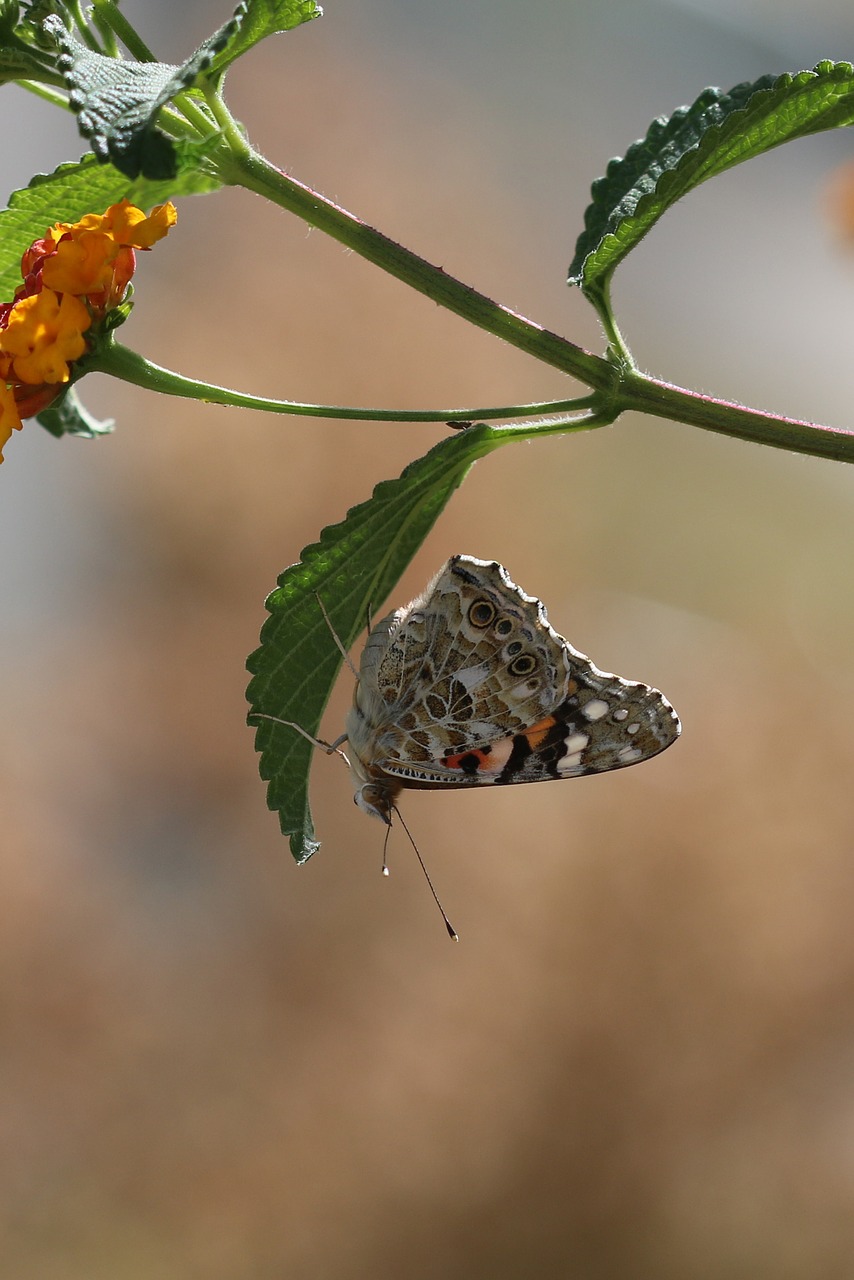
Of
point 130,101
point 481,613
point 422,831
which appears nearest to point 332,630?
point 481,613

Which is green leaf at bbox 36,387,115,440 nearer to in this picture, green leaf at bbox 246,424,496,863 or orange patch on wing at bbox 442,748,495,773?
green leaf at bbox 246,424,496,863

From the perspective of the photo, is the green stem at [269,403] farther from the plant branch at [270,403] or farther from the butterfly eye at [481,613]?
the butterfly eye at [481,613]

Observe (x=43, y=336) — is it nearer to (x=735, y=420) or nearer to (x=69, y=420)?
(x=69, y=420)

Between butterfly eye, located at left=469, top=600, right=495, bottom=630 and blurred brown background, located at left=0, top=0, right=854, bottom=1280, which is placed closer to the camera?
butterfly eye, located at left=469, top=600, right=495, bottom=630

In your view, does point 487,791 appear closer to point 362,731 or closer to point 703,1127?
point 703,1127

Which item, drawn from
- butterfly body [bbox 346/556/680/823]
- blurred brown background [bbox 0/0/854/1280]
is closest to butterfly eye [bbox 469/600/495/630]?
butterfly body [bbox 346/556/680/823]

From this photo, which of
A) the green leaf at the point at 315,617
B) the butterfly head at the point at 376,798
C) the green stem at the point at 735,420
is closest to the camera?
the green stem at the point at 735,420

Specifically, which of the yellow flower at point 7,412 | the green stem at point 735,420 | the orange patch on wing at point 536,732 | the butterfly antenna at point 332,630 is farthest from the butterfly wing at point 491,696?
the yellow flower at point 7,412
